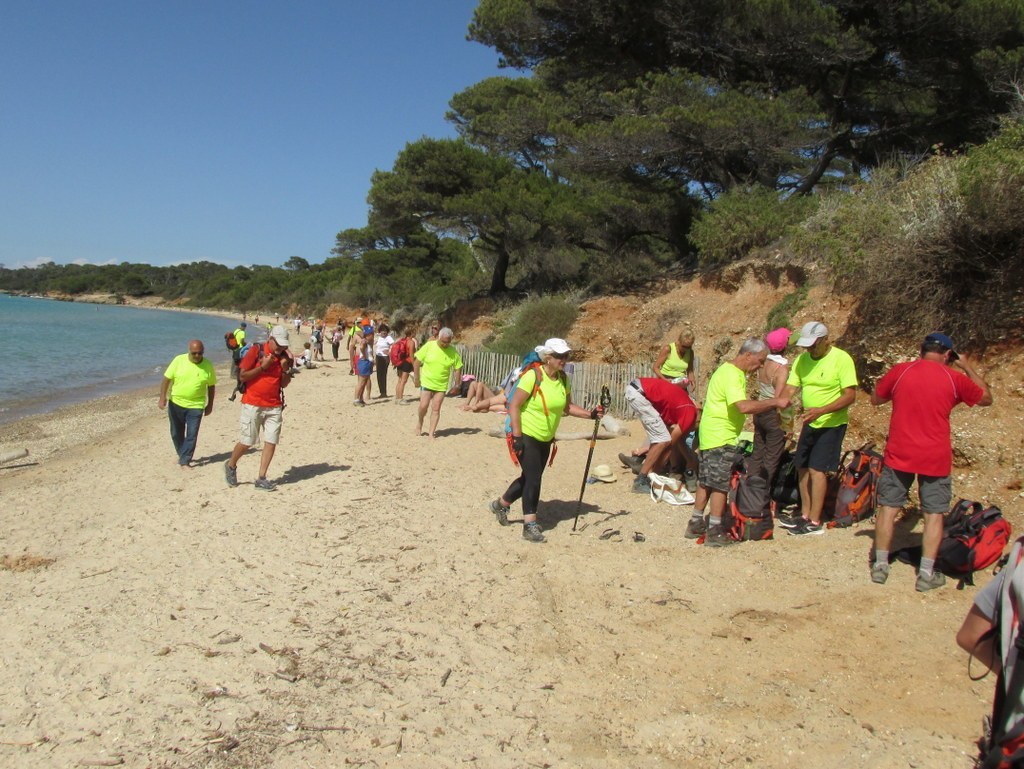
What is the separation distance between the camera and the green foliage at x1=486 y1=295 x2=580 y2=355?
55.8 feet

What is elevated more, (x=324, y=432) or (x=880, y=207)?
(x=880, y=207)

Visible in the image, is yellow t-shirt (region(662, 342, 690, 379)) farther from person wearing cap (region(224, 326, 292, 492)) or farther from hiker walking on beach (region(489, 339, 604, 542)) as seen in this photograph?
person wearing cap (region(224, 326, 292, 492))

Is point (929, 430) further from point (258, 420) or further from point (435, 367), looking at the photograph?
point (435, 367)

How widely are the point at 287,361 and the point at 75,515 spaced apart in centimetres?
249

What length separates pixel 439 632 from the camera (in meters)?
4.60

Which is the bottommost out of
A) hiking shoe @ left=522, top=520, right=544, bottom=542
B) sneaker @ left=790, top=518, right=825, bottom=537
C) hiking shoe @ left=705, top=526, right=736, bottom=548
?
hiking shoe @ left=522, top=520, right=544, bottom=542

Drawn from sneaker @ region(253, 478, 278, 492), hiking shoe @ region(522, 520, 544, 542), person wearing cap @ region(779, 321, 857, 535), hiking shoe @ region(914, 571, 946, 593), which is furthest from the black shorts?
sneaker @ region(253, 478, 278, 492)

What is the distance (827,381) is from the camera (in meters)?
5.96

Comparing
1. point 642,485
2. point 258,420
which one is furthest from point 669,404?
point 258,420

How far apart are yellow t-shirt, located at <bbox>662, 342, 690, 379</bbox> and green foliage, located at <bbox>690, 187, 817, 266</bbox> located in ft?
21.7

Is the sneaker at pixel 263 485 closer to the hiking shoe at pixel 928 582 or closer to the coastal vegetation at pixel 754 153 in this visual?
the hiking shoe at pixel 928 582

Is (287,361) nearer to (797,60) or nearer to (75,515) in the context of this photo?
Answer: (75,515)

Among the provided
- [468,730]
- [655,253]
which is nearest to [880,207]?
[468,730]

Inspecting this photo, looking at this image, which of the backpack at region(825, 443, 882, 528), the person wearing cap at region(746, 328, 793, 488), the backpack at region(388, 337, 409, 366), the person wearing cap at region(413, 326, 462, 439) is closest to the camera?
the backpack at region(825, 443, 882, 528)
